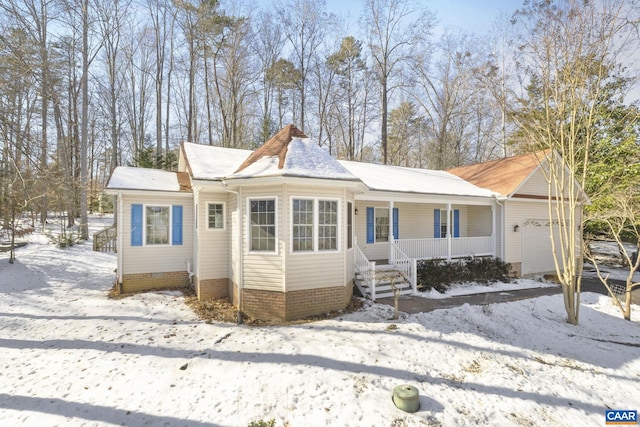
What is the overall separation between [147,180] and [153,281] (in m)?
3.36

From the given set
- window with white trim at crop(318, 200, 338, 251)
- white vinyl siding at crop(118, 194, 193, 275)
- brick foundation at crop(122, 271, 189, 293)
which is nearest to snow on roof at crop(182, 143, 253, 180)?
white vinyl siding at crop(118, 194, 193, 275)

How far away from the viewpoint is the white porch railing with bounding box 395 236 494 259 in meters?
10.9

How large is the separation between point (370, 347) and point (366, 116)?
73.6 ft

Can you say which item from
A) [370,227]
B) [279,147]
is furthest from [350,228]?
[370,227]

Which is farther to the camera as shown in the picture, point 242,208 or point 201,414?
point 242,208

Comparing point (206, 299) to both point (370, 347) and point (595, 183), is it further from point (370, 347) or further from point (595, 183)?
point (595, 183)

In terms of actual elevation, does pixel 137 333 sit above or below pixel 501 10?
below

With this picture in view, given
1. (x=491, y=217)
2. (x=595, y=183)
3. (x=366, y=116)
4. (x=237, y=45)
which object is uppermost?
(x=237, y=45)

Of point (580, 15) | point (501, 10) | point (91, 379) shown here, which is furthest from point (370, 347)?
point (501, 10)

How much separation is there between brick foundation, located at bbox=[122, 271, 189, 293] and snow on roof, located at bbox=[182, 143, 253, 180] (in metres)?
3.67

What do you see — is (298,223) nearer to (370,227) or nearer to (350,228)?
(350,228)

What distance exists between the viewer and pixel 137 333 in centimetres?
627

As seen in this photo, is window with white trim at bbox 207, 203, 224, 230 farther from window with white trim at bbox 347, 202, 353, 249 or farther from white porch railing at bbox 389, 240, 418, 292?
white porch railing at bbox 389, 240, 418, 292

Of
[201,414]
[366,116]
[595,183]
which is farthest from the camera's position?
[366,116]
